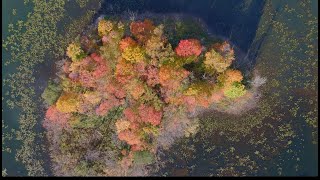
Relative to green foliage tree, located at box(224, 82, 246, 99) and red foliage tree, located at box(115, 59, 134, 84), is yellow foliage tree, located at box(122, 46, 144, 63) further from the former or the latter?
green foliage tree, located at box(224, 82, 246, 99)

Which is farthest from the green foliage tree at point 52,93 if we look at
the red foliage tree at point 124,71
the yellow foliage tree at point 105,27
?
the yellow foliage tree at point 105,27

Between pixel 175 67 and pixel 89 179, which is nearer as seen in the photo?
pixel 175 67

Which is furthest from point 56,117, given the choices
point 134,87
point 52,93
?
point 134,87

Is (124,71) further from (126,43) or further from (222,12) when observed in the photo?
(222,12)

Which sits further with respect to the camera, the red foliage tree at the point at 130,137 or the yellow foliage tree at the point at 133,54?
the red foliage tree at the point at 130,137

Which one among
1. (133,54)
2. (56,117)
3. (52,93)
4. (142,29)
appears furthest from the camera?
(56,117)

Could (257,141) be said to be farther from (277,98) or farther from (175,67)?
(175,67)

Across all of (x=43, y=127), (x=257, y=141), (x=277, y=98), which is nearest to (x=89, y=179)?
(x=43, y=127)

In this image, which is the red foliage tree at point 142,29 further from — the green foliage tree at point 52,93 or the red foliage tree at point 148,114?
the green foliage tree at point 52,93

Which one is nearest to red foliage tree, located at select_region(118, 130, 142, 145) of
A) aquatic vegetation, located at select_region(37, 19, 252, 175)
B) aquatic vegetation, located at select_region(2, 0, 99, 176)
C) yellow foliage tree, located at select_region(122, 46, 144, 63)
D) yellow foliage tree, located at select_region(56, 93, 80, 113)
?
aquatic vegetation, located at select_region(37, 19, 252, 175)
